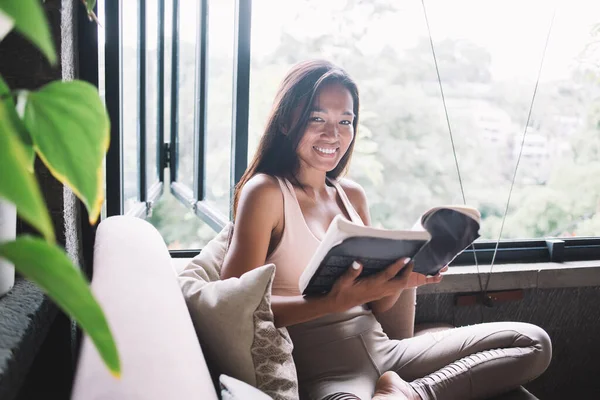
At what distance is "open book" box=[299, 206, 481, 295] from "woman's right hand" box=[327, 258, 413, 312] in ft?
0.05

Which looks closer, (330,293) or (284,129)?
(330,293)

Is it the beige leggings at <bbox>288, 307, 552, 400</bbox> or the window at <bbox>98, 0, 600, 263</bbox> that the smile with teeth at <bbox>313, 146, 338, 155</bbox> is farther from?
the window at <bbox>98, 0, 600, 263</bbox>

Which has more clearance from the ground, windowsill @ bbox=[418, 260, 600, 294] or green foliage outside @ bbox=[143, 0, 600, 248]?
green foliage outside @ bbox=[143, 0, 600, 248]

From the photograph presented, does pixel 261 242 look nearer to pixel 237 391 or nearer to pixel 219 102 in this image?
pixel 237 391

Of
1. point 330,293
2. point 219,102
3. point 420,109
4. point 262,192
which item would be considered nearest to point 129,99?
point 219,102

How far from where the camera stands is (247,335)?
3.84 feet

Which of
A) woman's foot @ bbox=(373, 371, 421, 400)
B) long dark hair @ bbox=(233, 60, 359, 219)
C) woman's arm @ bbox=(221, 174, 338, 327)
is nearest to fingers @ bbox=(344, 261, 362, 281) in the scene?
woman's arm @ bbox=(221, 174, 338, 327)

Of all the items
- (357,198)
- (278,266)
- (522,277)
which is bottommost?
(522,277)

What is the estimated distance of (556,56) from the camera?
2537 millimetres

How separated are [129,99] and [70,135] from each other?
1882 millimetres

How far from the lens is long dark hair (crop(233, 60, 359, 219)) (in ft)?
5.71

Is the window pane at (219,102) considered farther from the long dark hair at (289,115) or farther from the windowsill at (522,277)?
the windowsill at (522,277)

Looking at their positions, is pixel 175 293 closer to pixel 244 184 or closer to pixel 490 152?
pixel 244 184

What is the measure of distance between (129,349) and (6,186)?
60 cm
